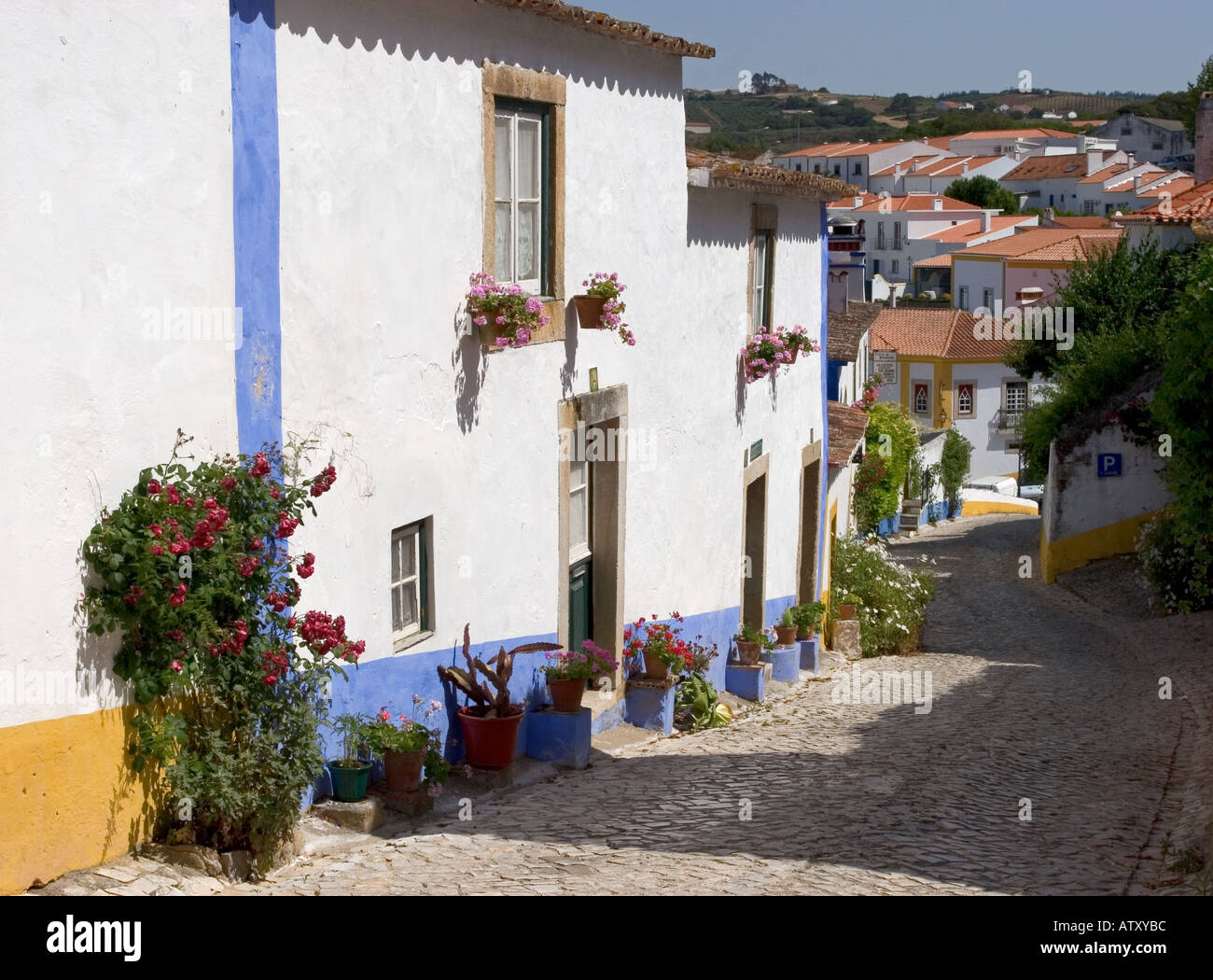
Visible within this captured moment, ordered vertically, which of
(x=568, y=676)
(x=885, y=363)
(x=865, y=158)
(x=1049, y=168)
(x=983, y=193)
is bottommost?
(x=568, y=676)

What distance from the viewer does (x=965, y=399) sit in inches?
2235

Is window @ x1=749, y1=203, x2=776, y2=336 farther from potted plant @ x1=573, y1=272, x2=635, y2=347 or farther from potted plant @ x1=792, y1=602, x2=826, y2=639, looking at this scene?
potted plant @ x1=573, y1=272, x2=635, y2=347

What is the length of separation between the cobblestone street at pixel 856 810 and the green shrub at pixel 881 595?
3.66 m

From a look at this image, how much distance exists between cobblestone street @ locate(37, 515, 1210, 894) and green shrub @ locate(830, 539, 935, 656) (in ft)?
12.0

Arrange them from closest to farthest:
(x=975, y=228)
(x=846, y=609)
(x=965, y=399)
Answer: (x=846, y=609) → (x=965, y=399) → (x=975, y=228)

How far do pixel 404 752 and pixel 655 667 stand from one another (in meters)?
4.11

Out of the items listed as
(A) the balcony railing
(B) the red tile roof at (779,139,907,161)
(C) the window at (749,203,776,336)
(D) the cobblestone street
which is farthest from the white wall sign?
(B) the red tile roof at (779,139,907,161)

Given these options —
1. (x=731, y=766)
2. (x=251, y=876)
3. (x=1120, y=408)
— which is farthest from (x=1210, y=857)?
(x=1120, y=408)

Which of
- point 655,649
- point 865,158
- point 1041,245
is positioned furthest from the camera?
point 865,158

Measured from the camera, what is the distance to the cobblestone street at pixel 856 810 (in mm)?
6898

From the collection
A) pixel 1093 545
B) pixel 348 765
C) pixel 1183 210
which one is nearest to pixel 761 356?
pixel 348 765

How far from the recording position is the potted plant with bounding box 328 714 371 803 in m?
7.49

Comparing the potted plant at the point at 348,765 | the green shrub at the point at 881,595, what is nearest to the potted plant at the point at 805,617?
the green shrub at the point at 881,595

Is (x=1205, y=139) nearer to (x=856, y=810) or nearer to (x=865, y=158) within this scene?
(x=856, y=810)
